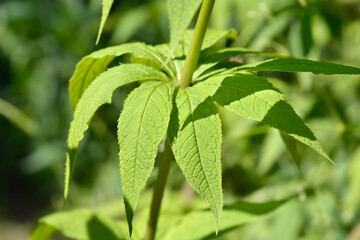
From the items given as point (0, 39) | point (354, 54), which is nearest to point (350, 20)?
point (354, 54)

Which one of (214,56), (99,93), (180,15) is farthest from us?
(214,56)

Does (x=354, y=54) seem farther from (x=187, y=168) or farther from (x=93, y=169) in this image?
(x=93, y=169)

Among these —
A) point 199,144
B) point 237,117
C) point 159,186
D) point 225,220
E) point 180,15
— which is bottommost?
point 237,117

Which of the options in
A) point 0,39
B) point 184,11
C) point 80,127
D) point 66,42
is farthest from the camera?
point 0,39

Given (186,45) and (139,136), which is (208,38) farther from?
(139,136)

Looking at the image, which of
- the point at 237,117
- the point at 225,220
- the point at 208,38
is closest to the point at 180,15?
the point at 208,38

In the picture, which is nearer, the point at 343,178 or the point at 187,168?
the point at 187,168

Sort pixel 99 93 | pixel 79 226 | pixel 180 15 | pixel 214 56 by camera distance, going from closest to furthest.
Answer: pixel 180 15
pixel 99 93
pixel 214 56
pixel 79 226

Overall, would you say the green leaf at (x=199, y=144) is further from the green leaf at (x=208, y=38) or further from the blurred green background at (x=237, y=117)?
the blurred green background at (x=237, y=117)
